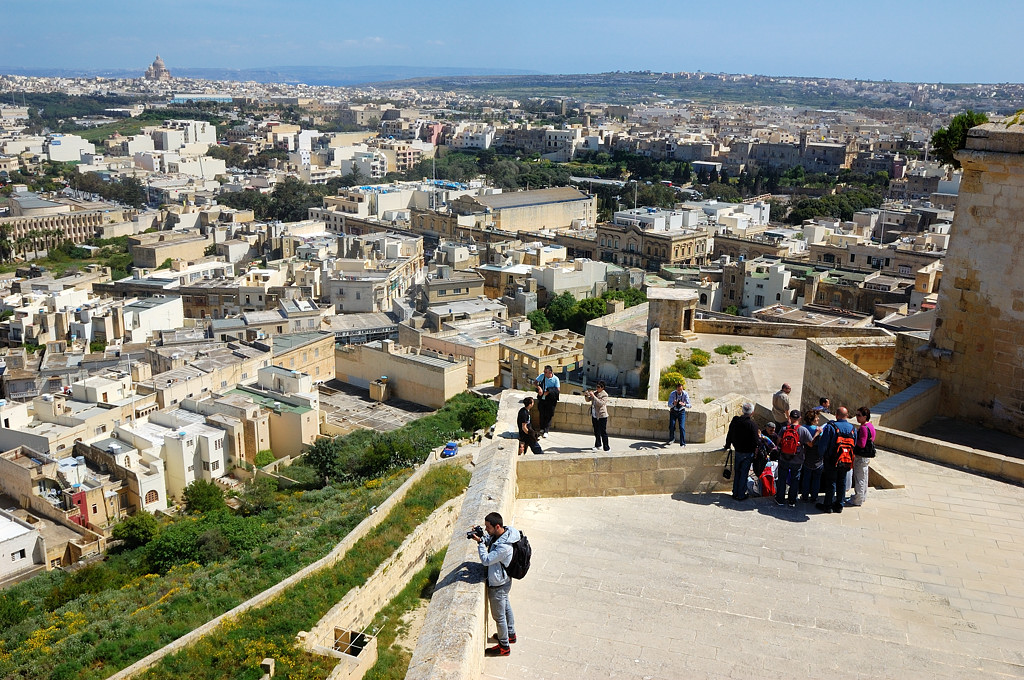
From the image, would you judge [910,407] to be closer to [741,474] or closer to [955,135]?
[741,474]

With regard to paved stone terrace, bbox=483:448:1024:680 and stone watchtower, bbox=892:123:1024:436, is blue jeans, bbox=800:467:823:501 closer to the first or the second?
paved stone terrace, bbox=483:448:1024:680

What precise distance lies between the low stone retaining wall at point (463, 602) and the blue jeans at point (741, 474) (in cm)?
126

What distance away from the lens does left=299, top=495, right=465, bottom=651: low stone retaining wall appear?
7355 mm

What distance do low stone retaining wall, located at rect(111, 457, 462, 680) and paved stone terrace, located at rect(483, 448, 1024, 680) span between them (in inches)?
161

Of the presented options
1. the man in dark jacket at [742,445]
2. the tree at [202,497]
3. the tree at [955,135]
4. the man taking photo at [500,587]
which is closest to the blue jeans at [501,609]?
the man taking photo at [500,587]

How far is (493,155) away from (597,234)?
1416 inches

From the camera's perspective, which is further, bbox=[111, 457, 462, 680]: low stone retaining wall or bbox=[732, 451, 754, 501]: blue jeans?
bbox=[111, 457, 462, 680]: low stone retaining wall

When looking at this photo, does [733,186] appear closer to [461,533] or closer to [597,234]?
[597,234]

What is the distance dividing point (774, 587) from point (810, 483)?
1033mm

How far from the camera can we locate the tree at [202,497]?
16047mm

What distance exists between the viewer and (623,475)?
5047 millimetres

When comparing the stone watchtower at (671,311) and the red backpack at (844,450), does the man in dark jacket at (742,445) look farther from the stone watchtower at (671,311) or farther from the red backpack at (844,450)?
the stone watchtower at (671,311)

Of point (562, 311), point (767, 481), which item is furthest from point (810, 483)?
point (562, 311)

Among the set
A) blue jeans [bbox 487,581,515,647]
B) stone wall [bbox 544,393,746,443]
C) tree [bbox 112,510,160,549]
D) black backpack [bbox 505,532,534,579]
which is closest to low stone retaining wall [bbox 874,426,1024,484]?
stone wall [bbox 544,393,746,443]
